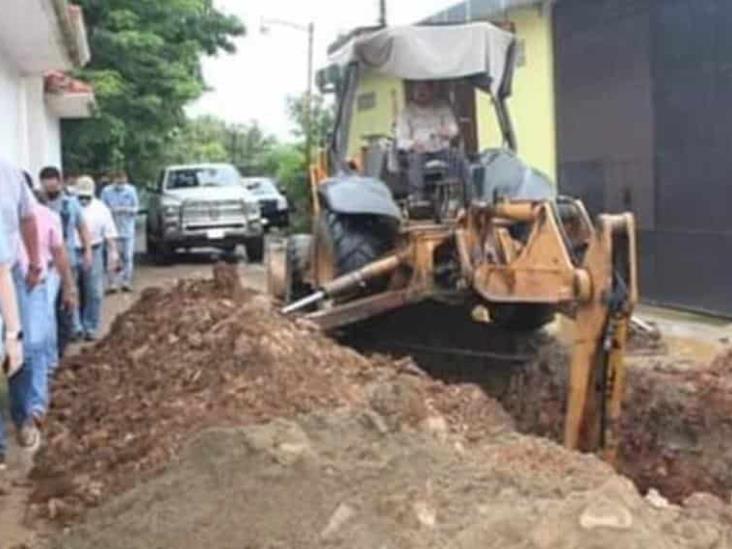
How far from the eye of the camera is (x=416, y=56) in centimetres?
1100

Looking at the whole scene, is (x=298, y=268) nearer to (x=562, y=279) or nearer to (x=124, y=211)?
(x=562, y=279)

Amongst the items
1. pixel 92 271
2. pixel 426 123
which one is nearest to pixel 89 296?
pixel 92 271

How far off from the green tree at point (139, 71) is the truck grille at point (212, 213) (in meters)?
1.56

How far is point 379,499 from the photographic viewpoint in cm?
543

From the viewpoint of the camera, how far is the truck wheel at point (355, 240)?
10.7 m

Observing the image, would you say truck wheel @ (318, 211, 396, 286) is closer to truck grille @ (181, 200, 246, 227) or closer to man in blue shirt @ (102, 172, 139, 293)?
man in blue shirt @ (102, 172, 139, 293)

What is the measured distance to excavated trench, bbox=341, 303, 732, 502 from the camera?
899 centimetres

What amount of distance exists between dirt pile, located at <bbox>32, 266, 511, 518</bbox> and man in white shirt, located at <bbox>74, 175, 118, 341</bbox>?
2946 mm

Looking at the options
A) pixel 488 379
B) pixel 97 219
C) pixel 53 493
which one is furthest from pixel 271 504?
pixel 97 219

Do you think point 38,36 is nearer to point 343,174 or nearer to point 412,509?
point 343,174

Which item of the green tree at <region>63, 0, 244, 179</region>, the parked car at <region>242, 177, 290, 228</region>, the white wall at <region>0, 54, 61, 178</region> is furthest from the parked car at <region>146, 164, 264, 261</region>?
the parked car at <region>242, 177, 290, 228</region>

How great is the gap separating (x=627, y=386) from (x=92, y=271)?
6.76 metres

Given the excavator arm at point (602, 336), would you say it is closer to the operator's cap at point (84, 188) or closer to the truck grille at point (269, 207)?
the operator's cap at point (84, 188)

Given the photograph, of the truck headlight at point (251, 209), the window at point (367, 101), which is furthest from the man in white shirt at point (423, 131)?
the truck headlight at point (251, 209)
